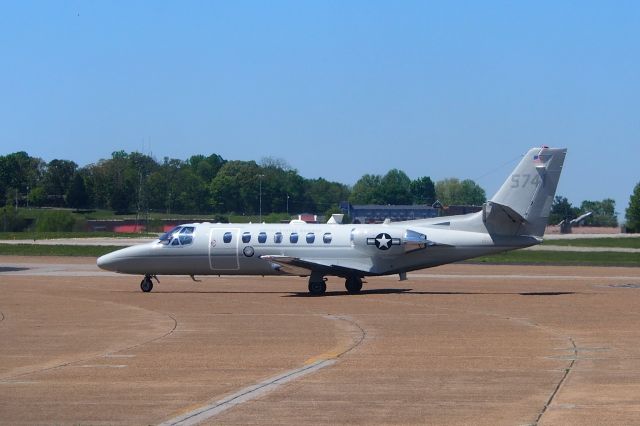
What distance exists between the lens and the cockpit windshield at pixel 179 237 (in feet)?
128

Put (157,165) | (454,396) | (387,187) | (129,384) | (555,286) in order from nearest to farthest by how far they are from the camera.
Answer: (454,396) < (129,384) < (555,286) < (157,165) < (387,187)

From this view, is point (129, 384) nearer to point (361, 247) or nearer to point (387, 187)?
point (361, 247)

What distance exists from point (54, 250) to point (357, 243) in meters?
42.8

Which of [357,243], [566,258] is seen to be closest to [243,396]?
[357,243]

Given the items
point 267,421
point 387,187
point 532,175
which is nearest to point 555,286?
point 532,175

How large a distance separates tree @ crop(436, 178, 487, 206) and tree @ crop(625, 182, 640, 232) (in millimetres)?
28916

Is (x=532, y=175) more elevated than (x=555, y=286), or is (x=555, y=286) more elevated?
(x=532, y=175)

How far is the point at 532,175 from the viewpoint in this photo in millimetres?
36000

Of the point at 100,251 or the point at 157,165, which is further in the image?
the point at 157,165

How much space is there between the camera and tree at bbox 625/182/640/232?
144 meters

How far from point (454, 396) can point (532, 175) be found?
22566mm

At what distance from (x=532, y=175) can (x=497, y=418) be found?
2418cm

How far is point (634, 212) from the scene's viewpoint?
150 meters

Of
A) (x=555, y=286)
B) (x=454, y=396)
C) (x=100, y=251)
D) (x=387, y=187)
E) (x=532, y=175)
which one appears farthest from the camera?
(x=387, y=187)
